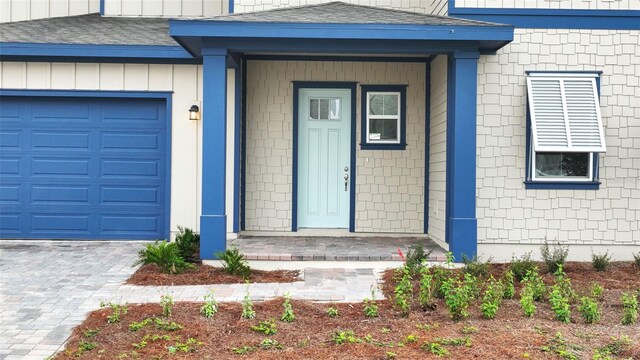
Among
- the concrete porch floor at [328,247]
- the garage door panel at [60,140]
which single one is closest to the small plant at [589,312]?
the concrete porch floor at [328,247]

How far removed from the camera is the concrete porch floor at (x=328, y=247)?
304 inches

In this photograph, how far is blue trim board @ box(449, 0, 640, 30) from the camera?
27.2 feet

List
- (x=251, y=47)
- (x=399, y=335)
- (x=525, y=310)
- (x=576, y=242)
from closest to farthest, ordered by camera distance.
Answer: (x=399, y=335), (x=525, y=310), (x=251, y=47), (x=576, y=242)

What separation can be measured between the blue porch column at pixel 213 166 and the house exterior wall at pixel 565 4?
11.4 feet

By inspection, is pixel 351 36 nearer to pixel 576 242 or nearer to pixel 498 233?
pixel 498 233

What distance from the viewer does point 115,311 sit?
18.0ft

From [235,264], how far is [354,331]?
2475mm

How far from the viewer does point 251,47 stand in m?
7.81

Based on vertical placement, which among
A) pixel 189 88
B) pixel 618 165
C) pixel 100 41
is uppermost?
pixel 100 41

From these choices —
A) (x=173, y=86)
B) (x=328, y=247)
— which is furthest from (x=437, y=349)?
(x=173, y=86)

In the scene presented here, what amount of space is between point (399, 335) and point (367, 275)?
2321 mm

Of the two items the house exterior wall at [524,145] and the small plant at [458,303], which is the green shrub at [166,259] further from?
the house exterior wall at [524,145]

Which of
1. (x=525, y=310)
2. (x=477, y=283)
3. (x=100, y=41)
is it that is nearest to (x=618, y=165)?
(x=477, y=283)

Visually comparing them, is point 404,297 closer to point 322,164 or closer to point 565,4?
point 322,164
